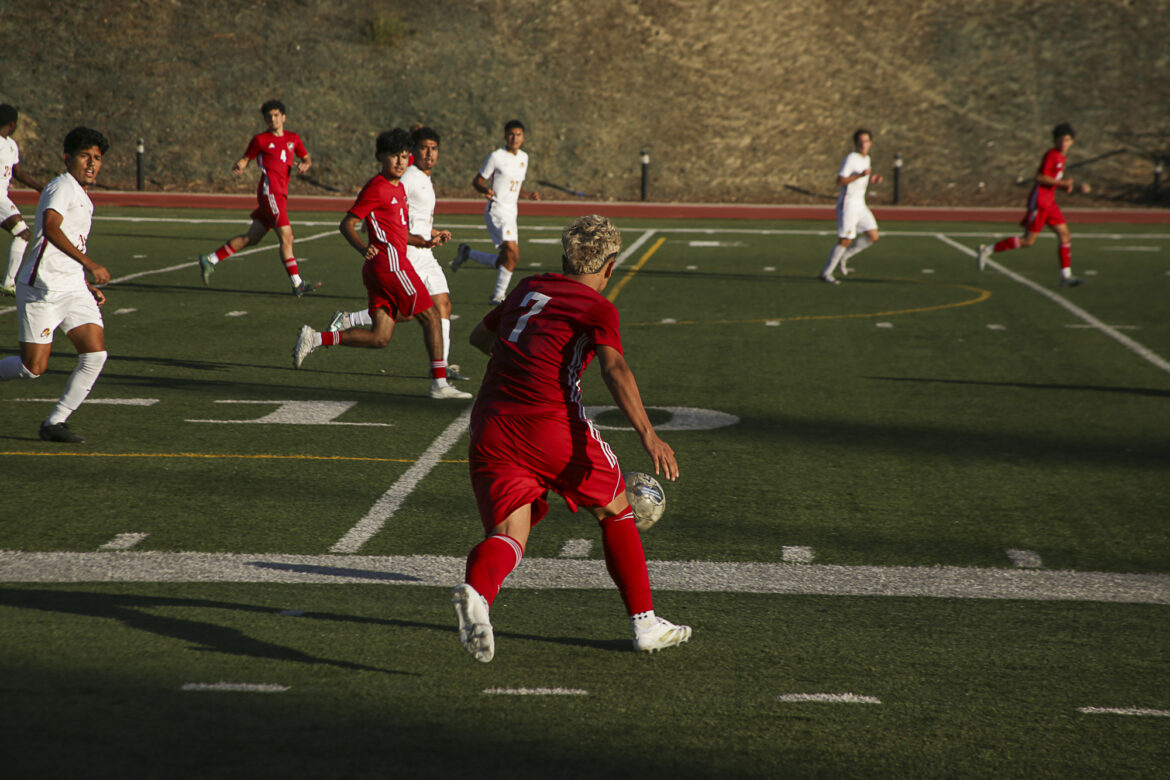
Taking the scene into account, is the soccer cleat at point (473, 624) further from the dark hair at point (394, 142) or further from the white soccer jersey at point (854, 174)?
the white soccer jersey at point (854, 174)

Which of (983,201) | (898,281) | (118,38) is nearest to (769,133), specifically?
(983,201)

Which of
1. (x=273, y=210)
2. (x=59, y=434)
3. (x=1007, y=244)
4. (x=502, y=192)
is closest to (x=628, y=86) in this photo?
(x=1007, y=244)

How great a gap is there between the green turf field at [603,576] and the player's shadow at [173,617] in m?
0.02

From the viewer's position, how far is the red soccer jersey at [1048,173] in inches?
670

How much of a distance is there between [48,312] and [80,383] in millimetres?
463

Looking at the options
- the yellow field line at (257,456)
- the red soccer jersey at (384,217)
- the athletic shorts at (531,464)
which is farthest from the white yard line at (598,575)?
the red soccer jersey at (384,217)

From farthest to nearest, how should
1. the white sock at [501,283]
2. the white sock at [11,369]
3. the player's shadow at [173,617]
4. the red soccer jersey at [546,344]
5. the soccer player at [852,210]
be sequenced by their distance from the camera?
the soccer player at [852,210] < the white sock at [501,283] < the white sock at [11,369] < the player's shadow at [173,617] < the red soccer jersey at [546,344]

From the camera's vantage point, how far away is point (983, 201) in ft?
129

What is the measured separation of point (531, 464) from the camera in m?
4.61

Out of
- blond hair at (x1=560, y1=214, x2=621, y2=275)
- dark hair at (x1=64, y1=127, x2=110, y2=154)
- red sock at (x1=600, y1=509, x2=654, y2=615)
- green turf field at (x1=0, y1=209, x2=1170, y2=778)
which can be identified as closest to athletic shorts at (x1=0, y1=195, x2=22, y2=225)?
green turf field at (x1=0, y1=209, x2=1170, y2=778)

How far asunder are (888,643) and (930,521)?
1910mm

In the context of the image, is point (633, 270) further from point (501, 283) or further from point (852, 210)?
point (501, 283)

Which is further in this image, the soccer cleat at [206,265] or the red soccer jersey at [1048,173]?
the red soccer jersey at [1048,173]

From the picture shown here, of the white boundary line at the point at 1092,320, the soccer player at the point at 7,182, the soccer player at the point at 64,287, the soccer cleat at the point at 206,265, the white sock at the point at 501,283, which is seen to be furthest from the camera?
the soccer cleat at the point at 206,265
